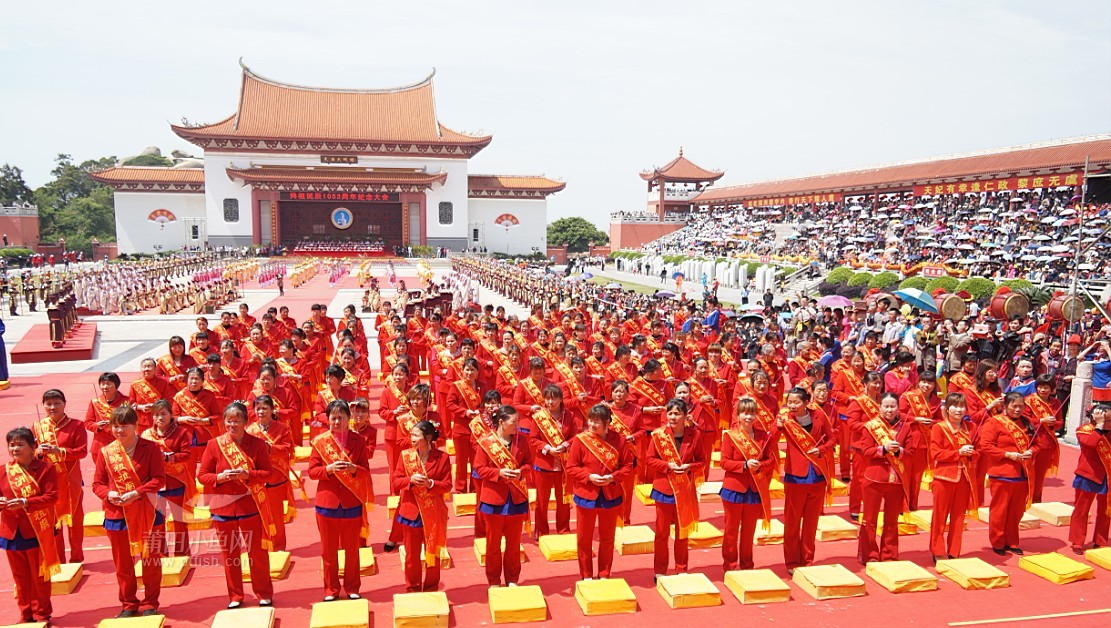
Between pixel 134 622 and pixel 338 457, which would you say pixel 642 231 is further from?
pixel 134 622

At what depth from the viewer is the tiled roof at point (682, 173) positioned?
61.5 meters

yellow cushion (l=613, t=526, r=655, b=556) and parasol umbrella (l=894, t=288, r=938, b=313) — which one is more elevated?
parasol umbrella (l=894, t=288, r=938, b=313)

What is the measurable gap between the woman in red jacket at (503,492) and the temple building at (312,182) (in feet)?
162

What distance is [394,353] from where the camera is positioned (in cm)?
960

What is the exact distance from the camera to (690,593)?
561 cm

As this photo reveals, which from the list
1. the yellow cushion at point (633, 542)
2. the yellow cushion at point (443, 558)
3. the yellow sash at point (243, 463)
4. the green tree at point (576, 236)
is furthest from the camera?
the green tree at point (576, 236)

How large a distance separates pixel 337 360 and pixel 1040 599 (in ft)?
23.2

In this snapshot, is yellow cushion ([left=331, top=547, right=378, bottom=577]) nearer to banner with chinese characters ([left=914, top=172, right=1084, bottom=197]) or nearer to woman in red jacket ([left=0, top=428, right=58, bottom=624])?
woman in red jacket ([left=0, top=428, right=58, bottom=624])

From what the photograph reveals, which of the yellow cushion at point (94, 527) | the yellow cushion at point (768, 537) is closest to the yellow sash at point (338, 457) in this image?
the yellow cushion at point (94, 527)

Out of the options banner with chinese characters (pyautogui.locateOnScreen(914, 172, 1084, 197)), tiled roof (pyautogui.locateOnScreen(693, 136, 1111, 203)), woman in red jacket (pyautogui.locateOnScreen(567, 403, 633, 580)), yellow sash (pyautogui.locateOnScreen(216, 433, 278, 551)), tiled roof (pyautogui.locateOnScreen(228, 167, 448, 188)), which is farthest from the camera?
tiled roof (pyautogui.locateOnScreen(228, 167, 448, 188))

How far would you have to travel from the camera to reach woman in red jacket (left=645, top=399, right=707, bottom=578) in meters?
5.72

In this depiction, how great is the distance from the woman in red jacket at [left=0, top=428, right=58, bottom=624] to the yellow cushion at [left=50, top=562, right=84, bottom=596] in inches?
16.2

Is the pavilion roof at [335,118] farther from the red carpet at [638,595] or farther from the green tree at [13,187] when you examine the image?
the red carpet at [638,595]

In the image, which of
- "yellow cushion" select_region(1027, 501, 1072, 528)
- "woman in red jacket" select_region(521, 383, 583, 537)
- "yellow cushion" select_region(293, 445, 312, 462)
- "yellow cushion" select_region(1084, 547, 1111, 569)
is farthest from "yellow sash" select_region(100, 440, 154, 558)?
"yellow cushion" select_region(1027, 501, 1072, 528)
